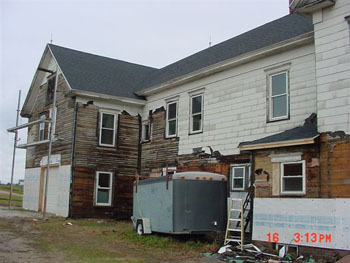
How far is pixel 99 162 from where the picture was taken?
21531 millimetres

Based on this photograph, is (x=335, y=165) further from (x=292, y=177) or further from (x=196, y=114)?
(x=196, y=114)

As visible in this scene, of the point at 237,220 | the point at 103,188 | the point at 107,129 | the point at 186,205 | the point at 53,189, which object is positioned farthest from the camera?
the point at 53,189

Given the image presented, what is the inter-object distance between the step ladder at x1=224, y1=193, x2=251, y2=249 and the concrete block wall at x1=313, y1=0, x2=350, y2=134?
3594 mm

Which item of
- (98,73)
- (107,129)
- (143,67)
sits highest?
(143,67)

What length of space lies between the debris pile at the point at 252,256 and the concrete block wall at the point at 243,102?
4.46m

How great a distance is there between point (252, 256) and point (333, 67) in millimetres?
5461

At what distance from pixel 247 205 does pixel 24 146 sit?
52.6 feet

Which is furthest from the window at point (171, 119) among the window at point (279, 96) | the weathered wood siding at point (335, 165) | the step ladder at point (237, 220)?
the weathered wood siding at point (335, 165)

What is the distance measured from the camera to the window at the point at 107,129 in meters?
21.9

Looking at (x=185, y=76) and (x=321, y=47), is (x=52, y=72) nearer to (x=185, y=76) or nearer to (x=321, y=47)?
(x=185, y=76)

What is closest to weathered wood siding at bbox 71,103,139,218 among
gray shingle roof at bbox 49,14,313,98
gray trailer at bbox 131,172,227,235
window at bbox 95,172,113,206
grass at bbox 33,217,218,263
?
window at bbox 95,172,113,206
